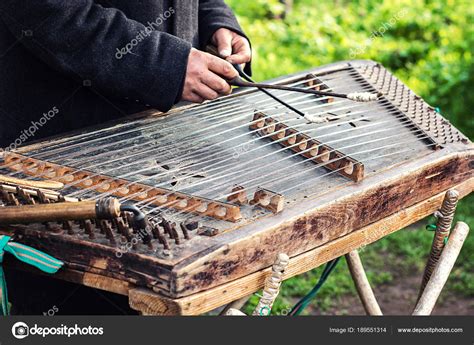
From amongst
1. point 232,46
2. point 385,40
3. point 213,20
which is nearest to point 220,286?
point 232,46

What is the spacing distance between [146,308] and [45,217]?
301mm

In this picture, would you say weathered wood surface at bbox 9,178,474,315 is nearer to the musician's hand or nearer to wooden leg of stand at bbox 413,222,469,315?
wooden leg of stand at bbox 413,222,469,315

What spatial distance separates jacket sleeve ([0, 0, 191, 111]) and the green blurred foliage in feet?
12.4

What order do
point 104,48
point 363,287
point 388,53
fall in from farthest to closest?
point 388,53
point 363,287
point 104,48

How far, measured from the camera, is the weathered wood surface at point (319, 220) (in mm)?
1702

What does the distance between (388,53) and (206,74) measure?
510 cm

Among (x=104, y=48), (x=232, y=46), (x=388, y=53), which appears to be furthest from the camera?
(x=388, y=53)

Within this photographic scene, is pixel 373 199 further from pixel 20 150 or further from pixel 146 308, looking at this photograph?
pixel 20 150

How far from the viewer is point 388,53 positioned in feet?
23.4

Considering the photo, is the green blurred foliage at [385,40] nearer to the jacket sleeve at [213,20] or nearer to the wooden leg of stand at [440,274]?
the jacket sleeve at [213,20]

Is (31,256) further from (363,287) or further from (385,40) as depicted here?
(385,40)

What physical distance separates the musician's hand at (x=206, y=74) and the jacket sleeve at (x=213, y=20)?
2.11ft

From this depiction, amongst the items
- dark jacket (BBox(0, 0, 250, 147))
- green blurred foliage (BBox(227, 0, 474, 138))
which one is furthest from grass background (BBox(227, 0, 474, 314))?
dark jacket (BBox(0, 0, 250, 147))

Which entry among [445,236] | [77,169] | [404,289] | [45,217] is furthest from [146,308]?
[404,289]
